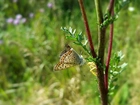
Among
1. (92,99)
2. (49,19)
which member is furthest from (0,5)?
(92,99)

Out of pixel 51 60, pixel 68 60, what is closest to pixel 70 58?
pixel 68 60

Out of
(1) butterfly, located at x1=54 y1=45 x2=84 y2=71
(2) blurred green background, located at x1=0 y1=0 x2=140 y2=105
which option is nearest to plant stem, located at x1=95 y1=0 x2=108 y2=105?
(1) butterfly, located at x1=54 y1=45 x2=84 y2=71

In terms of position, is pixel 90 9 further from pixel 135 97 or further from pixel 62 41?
pixel 135 97

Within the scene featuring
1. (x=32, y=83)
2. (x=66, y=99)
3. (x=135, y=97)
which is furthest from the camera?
(x=32, y=83)

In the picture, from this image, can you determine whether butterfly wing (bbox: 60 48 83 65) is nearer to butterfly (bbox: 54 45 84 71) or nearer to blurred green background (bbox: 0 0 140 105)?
butterfly (bbox: 54 45 84 71)

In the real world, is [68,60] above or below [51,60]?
below

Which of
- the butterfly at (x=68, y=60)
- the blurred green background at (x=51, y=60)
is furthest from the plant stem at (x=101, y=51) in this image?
the blurred green background at (x=51, y=60)

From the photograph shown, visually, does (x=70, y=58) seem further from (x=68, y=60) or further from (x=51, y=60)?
(x=51, y=60)

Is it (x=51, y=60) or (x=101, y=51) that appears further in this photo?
(x=51, y=60)
